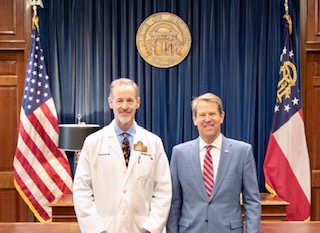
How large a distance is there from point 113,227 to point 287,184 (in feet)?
7.50

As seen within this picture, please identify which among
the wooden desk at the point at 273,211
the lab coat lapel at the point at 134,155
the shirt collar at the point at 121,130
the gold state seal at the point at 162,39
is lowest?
the wooden desk at the point at 273,211

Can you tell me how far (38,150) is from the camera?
435 cm

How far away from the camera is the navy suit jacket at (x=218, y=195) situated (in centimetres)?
235

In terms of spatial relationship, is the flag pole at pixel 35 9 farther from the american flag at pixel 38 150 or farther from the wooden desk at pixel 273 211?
the wooden desk at pixel 273 211

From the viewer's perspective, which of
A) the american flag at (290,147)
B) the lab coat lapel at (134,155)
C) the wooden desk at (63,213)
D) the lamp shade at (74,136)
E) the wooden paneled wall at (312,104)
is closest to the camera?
the lab coat lapel at (134,155)

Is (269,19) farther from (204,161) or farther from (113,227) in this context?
(113,227)

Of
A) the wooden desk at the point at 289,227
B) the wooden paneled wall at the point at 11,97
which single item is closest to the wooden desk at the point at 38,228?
the wooden desk at the point at 289,227

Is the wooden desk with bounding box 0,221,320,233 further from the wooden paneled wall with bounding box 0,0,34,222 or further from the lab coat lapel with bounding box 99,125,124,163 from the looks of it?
the wooden paneled wall with bounding box 0,0,34,222

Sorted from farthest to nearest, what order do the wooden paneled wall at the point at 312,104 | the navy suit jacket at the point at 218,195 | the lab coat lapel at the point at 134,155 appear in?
the wooden paneled wall at the point at 312,104
the lab coat lapel at the point at 134,155
the navy suit jacket at the point at 218,195

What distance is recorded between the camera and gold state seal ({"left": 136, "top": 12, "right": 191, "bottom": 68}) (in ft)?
14.7

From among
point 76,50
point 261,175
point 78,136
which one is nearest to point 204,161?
point 78,136

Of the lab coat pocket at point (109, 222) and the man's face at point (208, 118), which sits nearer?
the man's face at point (208, 118)

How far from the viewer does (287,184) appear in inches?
169

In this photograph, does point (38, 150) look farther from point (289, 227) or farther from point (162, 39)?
point (289, 227)
